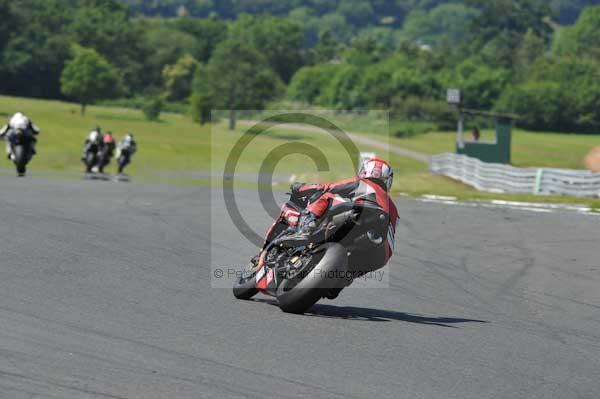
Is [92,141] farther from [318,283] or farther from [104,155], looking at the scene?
[318,283]

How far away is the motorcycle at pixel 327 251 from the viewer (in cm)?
833

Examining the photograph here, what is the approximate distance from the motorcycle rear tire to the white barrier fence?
2109 cm

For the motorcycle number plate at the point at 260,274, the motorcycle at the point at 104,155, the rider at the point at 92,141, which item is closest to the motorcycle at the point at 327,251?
the motorcycle number plate at the point at 260,274

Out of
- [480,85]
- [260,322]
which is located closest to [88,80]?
[480,85]

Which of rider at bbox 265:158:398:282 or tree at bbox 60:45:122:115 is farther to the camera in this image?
tree at bbox 60:45:122:115

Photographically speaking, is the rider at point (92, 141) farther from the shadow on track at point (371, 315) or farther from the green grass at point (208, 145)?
the shadow on track at point (371, 315)

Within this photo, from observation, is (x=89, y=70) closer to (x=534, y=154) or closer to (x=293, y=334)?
(x=534, y=154)

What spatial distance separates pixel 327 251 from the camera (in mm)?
8320

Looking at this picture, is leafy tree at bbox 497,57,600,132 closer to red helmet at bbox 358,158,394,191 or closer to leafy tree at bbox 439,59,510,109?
leafy tree at bbox 439,59,510,109

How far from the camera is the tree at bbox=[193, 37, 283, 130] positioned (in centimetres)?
10531

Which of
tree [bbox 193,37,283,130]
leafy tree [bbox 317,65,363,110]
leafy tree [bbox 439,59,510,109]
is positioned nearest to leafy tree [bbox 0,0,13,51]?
tree [bbox 193,37,283,130]

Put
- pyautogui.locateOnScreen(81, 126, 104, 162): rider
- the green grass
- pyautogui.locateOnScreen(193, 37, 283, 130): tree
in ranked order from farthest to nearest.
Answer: pyautogui.locateOnScreen(193, 37, 283, 130): tree
the green grass
pyautogui.locateOnScreen(81, 126, 104, 162): rider

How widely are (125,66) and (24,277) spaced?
13442 cm

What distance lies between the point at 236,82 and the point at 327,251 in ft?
330
